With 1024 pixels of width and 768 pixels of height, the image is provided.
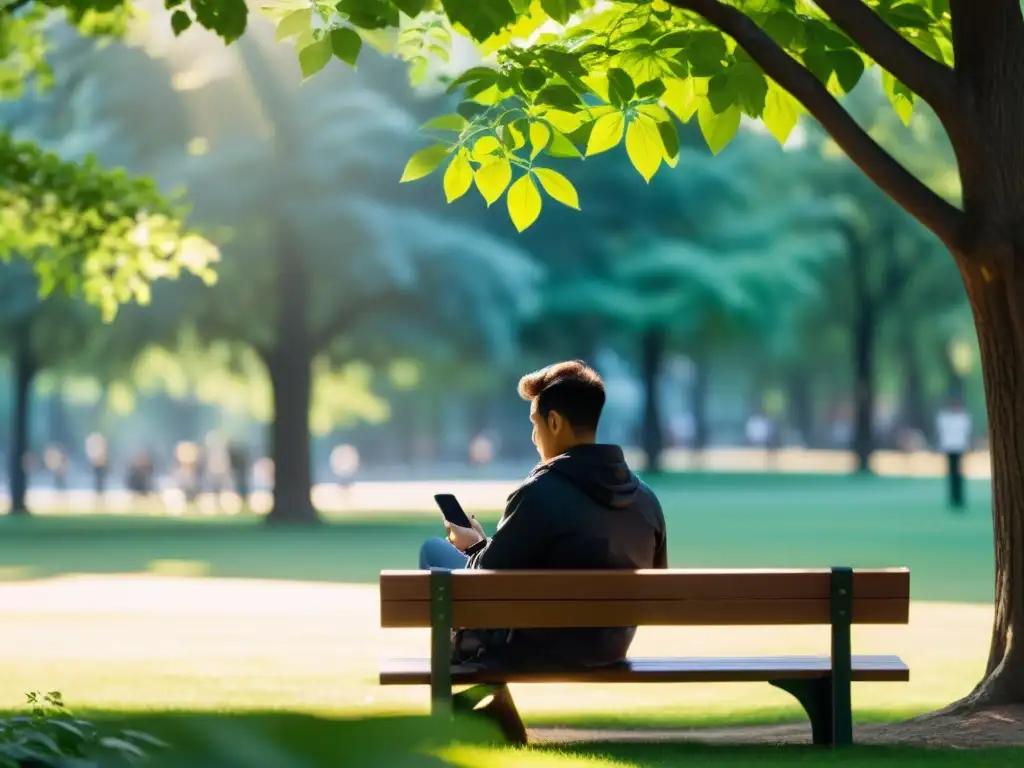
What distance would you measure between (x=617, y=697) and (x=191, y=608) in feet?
20.6

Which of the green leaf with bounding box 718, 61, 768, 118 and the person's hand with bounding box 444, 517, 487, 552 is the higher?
the green leaf with bounding box 718, 61, 768, 118

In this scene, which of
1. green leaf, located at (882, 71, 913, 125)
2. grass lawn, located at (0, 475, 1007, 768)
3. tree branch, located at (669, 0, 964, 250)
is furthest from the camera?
green leaf, located at (882, 71, 913, 125)

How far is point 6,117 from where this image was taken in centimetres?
3453

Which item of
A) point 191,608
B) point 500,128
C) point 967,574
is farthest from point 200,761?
point 967,574

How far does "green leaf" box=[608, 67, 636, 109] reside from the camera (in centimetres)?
738

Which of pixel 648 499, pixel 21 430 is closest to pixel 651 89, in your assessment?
pixel 648 499

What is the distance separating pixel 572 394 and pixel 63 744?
319 centimetres

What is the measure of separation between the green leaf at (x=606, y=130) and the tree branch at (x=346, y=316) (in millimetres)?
23309

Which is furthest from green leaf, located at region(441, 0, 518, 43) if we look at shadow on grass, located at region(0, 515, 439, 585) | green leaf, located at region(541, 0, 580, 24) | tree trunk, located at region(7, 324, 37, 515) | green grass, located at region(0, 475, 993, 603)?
tree trunk, located at region(7, 324, 37, 515)

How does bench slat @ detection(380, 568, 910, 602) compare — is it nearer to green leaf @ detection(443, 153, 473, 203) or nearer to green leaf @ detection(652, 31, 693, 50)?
green leaf @ detection(443, 153, 473, 203)

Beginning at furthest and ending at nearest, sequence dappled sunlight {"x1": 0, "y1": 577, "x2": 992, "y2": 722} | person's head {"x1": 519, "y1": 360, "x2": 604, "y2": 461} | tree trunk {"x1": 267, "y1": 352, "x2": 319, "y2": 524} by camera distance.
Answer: tree trunk {"x1": 267, "y1": 352, "x2": 319, "y2": 524} < dappled sunlight {"x1": 0, "y1": 577, "x2": 992, "y2": 722} < person's head {"x1": 519, "y1": 360, "x2": 604, "y2": 461}

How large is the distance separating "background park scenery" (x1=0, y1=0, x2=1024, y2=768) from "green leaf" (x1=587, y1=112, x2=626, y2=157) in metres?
0.02

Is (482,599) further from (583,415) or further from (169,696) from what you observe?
(169,696)

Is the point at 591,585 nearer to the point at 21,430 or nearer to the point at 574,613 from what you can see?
the point at 574,613
